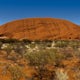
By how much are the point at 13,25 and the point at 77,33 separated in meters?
13.8

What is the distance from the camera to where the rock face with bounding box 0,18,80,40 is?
2244 inches

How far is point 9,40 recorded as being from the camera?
5097 cm

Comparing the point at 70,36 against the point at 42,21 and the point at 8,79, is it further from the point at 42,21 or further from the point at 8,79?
the point at 8,79

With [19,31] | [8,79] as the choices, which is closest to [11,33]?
[19,31]

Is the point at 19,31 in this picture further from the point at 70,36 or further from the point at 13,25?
the point at 70,36

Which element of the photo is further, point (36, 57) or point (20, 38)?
point (20, 38)

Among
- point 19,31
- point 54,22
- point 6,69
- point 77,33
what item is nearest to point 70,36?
point 77,33

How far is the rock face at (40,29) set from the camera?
57.0m

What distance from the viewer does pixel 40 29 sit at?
58812mm

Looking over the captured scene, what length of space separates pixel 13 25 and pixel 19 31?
3818mm

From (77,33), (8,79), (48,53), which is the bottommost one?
(8,79)

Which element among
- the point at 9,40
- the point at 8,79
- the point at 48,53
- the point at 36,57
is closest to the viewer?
the point at 8,79

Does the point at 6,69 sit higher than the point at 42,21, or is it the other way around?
the point at 42,21

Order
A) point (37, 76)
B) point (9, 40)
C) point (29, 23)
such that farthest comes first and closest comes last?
point (29, 23) < point (9, 40) < point (37, 76)
